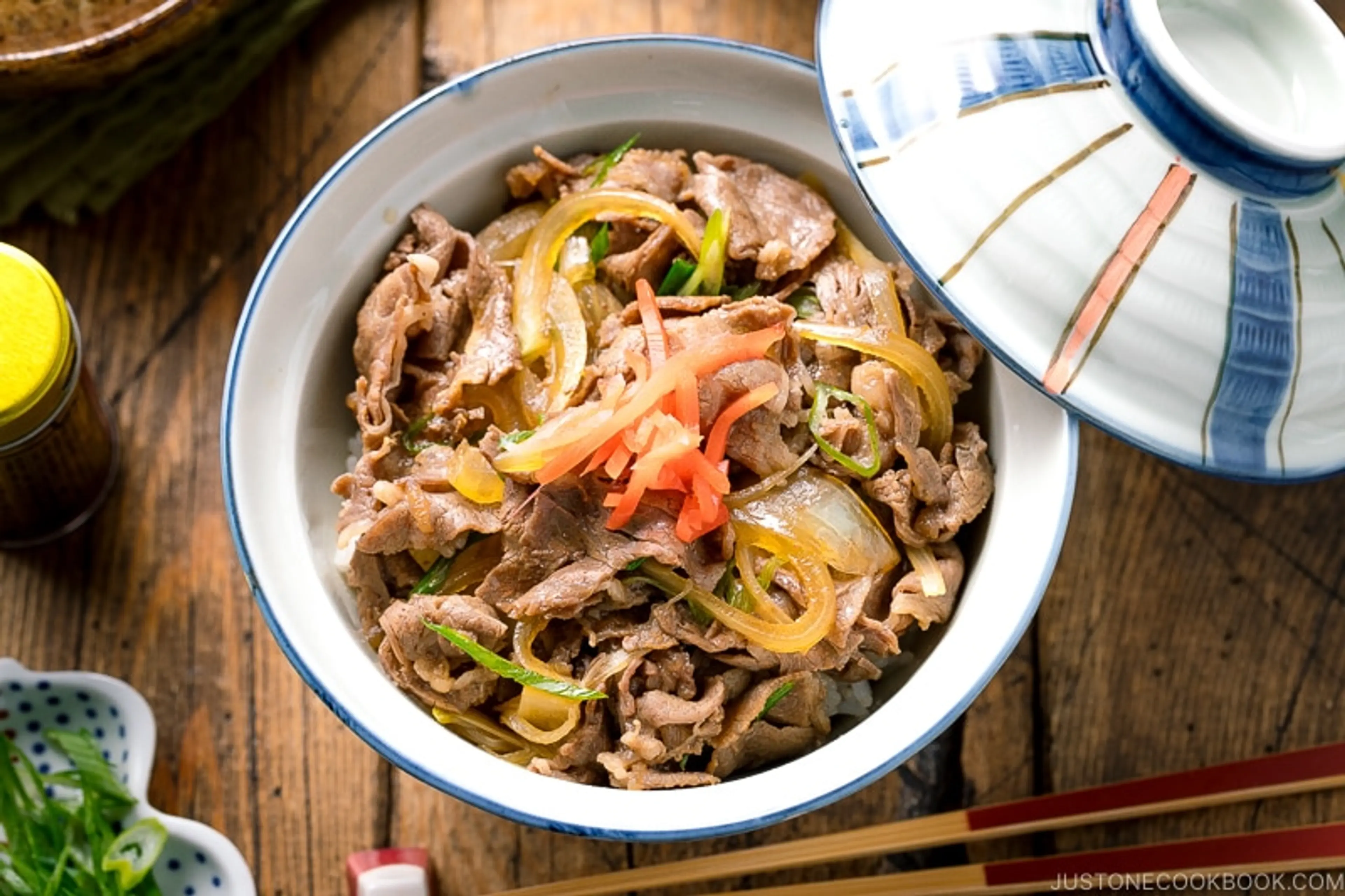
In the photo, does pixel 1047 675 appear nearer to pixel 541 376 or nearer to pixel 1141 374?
pixel 1141 374

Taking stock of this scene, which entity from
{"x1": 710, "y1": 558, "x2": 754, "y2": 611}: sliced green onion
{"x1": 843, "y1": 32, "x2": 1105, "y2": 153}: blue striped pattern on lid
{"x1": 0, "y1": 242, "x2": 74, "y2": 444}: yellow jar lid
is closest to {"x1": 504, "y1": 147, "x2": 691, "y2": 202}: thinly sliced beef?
{"x1": 843, "y1": 32, "x2": 1105, "y2": 153}: blue striped pattern on lid

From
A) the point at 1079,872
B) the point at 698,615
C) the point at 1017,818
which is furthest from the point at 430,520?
the point at 1079,872

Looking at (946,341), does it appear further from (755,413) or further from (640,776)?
(640,776)

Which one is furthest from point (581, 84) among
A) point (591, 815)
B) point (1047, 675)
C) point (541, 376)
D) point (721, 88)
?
point (1047, 675)

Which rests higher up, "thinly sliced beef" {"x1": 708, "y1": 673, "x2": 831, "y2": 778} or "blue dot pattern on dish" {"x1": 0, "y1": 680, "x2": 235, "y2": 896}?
"thinly sliced beef" {"x1": 708, "y1": 673, "x2": 831, "y2": 778}

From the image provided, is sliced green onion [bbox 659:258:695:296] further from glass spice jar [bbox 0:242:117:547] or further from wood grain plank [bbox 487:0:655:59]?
glass spice jar [bbox 0:242:117:547]
